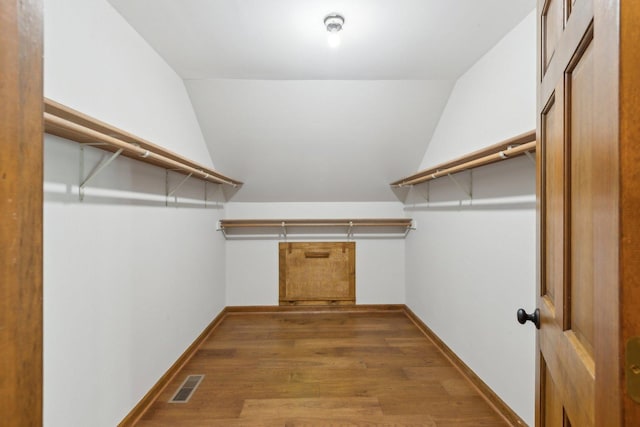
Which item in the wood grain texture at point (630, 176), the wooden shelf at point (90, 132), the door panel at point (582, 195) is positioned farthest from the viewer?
the wooden shelf at point (90, 132)

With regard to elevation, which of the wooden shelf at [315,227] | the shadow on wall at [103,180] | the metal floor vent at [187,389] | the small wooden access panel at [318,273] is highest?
the shadow on wall at [103,180]

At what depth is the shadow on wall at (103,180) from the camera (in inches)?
46.4

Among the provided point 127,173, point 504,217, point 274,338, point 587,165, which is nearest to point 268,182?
point 274,338

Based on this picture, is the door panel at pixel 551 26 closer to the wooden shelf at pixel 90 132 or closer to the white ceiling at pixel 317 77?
the white ceiling at pixel 317 77

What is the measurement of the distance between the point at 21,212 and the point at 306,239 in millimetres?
3207

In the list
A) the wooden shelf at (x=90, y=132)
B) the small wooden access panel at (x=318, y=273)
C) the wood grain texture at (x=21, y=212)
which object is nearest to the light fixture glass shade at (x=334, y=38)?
the wooden shelf at (x=90, y=132)

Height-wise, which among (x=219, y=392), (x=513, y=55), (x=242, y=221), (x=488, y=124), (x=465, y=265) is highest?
(x=513, y=55)

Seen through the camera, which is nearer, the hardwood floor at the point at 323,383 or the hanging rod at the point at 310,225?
the hardwood floor at the point at 323,383

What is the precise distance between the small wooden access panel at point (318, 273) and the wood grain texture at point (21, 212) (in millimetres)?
3123

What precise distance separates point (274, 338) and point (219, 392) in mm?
858

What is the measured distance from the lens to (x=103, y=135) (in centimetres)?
120

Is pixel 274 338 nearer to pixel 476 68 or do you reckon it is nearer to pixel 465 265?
pixel 465 265

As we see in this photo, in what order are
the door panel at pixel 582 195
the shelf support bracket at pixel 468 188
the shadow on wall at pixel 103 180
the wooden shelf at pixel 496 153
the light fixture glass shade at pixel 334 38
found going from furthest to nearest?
1. the shelf support bracket at pixel 468 188
2. the light fixture glass shade at pixel 334 38
3. the wooden shelf at pixel 496 153
4. the shadow on wall at pixel 103 180
5. the door panel at pixel 582 195

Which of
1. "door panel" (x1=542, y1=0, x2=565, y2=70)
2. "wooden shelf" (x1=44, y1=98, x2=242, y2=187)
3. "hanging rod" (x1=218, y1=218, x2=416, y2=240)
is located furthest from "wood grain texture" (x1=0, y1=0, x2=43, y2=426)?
"hanging rod" (x1=218, y1=218, x2=416, y2=240)
